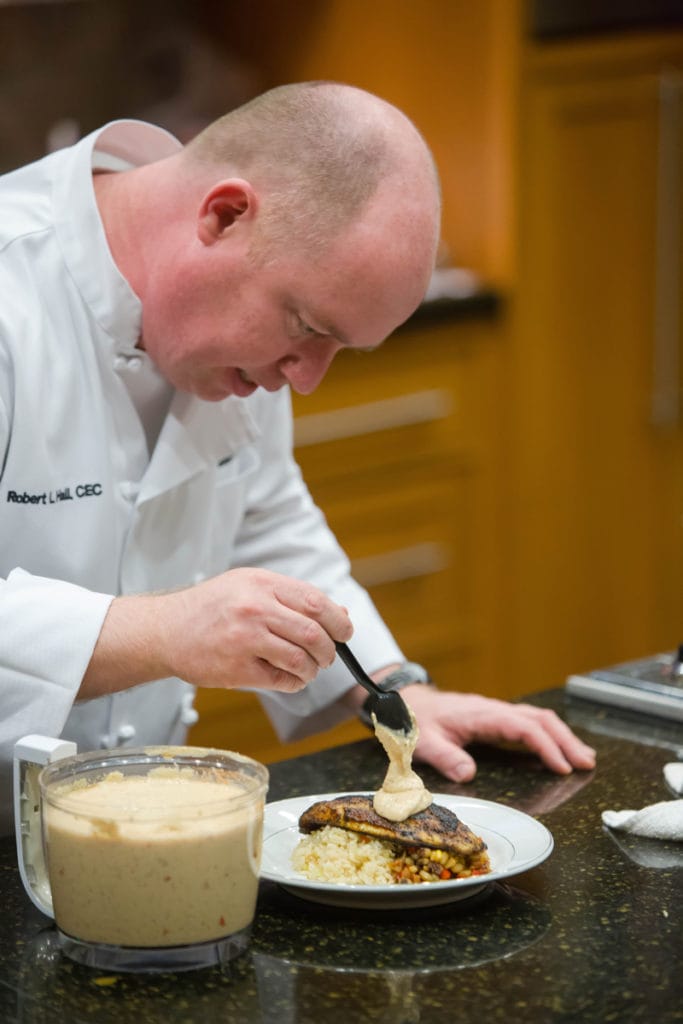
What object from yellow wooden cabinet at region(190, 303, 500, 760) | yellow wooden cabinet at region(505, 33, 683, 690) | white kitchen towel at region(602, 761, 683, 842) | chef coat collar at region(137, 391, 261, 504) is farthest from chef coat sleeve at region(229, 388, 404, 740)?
yellow wooden cabinet at region(505, 33, 683, 690)

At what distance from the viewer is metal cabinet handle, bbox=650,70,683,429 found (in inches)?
146

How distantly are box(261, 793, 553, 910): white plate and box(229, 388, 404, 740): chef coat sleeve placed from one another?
0.42 metres

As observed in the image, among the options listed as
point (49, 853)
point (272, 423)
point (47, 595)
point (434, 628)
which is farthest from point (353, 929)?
point (434, 628)

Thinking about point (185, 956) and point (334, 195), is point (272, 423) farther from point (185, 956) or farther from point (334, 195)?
point (185, 956)

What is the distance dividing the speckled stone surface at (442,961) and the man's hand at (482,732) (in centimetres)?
15

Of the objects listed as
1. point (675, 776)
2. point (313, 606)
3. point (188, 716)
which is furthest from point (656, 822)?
point (188, 716)

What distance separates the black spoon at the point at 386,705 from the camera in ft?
4.46

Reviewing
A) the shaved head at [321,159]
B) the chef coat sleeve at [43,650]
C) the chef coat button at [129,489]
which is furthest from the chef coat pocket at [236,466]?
the chef coat sleeve at [43,650]

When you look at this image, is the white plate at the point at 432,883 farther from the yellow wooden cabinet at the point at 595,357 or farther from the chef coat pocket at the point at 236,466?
the yellow wooden cabinet at the point at 595,357

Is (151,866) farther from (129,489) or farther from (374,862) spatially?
(129,489)

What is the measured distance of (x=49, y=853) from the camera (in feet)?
3.83

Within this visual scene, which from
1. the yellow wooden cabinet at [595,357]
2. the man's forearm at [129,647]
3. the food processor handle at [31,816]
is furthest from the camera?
the yellow wooden cabinet at [595,357]

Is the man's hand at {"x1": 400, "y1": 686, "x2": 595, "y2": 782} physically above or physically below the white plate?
below

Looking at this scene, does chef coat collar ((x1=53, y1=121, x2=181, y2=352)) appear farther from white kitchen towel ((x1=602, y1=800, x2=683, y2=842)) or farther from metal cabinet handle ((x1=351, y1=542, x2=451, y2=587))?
metal cabinet handle ((x1=351, y1=542, x2=451, y2=587))
